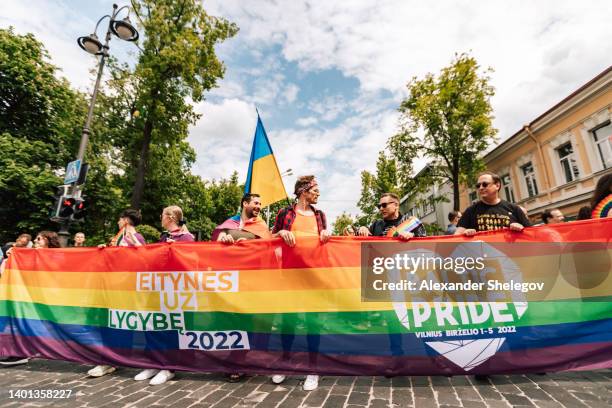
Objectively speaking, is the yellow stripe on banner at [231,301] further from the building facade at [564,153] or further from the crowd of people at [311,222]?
the building facade at [564,153]

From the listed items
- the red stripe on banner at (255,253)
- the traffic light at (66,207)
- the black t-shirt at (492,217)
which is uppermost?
the traffic light at (66,207)

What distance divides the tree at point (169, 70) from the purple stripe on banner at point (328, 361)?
1319 cm

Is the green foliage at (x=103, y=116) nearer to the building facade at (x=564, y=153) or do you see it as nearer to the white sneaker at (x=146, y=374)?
the white sneaker at (x=146, y=374)

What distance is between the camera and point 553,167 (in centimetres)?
1606

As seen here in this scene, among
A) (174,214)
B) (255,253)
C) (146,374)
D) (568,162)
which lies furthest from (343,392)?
(568,162)

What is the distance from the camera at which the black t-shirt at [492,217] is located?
3465mm

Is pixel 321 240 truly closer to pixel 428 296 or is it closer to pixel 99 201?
→ pixel 428 296

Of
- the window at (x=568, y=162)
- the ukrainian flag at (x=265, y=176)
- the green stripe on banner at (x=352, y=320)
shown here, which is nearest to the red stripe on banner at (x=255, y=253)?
the green stripe on banner at (x=352, y=320)

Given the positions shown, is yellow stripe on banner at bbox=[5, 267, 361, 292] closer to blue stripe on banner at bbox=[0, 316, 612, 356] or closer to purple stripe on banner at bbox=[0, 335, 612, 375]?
blue stripe on banner at bbox=[0, 316, 612, 356]

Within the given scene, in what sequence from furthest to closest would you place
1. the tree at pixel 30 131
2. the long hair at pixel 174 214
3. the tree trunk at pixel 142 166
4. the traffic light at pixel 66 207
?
1. the tree trunk at pixel 142 166
2. the tree at pixel 30 131
3. the traffic light at pixel 66 207
4. the long hair at pixel 174 214

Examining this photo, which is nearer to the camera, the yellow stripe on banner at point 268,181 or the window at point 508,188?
the yellow stripe on banner at point 268,181

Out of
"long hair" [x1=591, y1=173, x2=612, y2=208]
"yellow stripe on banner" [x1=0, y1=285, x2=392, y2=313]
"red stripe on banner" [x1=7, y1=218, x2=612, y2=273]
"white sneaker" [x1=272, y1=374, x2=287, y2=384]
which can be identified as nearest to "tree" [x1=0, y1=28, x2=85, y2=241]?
"red stripe on banner" [x1=7, y1=218, x2=612, y2=273]

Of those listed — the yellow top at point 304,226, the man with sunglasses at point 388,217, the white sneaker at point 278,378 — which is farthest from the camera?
the man with sunglasses at point 388,217

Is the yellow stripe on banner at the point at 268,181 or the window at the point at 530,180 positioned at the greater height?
the window at the point at 530,180
